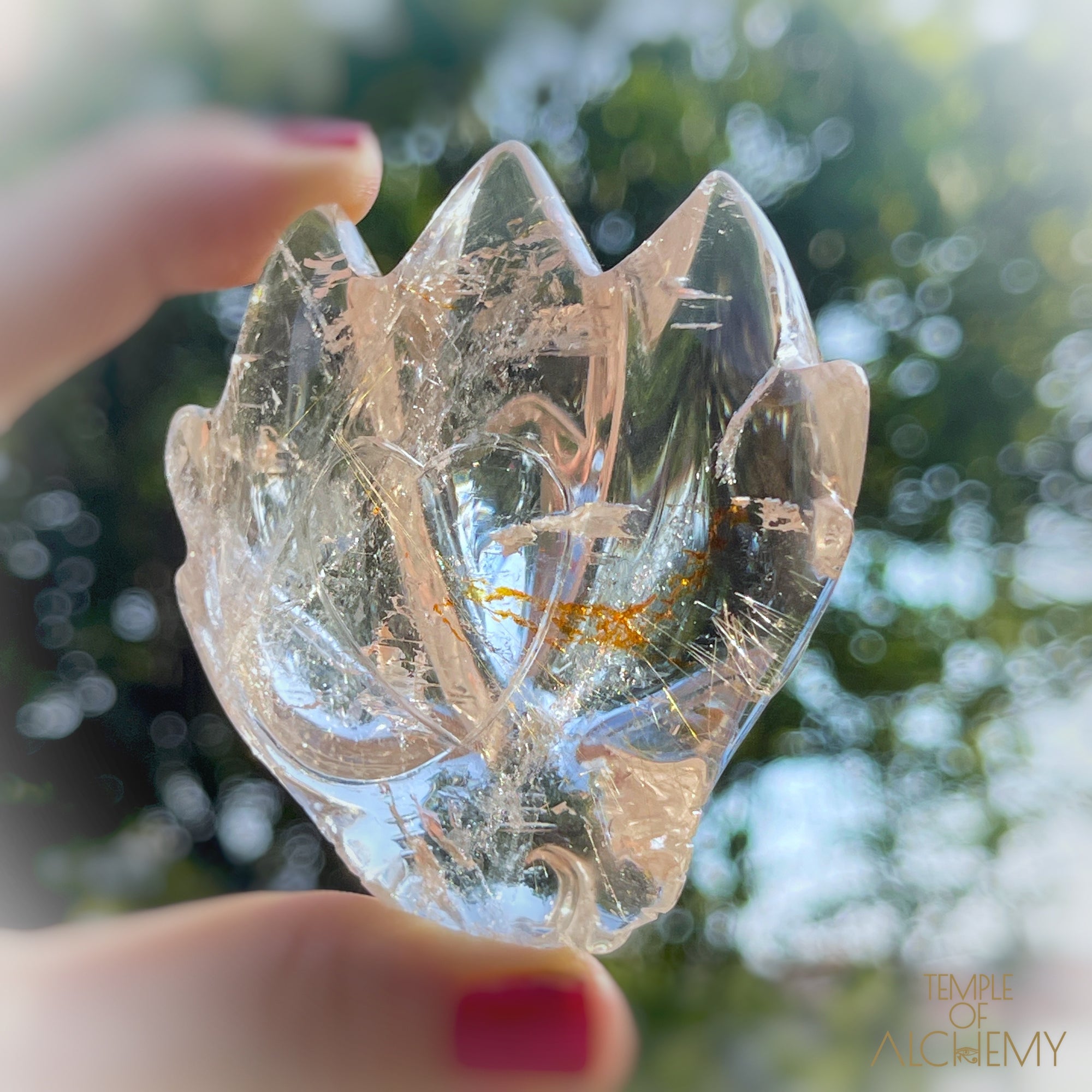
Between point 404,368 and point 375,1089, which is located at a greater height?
point 404,368

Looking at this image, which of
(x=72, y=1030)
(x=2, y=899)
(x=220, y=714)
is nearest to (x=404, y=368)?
(x=72, y=1030)

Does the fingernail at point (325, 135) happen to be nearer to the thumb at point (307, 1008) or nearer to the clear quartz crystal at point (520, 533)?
the clear quartz crystal at point (520, 533)

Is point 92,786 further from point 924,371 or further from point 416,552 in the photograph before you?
point 924,371

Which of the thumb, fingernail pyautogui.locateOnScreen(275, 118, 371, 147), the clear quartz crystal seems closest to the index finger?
fingernail pyautogui.locateOnScreen(275, 118, 371, 147)

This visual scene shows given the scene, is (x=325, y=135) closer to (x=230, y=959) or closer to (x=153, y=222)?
(x=153, y=222)

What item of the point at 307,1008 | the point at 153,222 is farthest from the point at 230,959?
the point at 153,222

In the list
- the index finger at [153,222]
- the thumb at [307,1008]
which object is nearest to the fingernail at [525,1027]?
the thumb at [307,1008]

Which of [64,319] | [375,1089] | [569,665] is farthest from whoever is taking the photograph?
[64,319]
